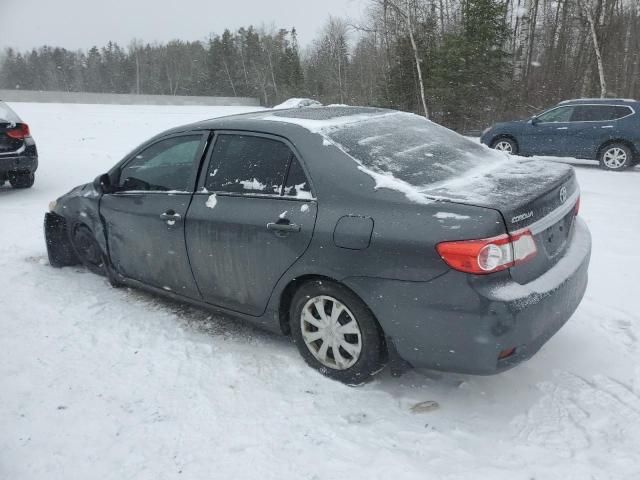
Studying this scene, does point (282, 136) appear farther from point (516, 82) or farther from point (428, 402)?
point (516, 82)

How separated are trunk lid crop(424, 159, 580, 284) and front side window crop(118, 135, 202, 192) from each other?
1883 millimetres

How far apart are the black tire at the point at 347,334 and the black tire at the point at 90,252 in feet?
7.04

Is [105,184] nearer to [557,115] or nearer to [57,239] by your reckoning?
[57,239]

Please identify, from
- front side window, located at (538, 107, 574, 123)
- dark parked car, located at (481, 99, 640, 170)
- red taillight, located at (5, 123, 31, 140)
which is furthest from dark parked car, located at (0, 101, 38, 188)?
front side window, located at (538, 107, 574, 123)

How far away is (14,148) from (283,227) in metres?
7.26

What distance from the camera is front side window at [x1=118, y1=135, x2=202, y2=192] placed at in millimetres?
3916

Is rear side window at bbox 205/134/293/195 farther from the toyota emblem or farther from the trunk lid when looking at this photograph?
the toyota emblem

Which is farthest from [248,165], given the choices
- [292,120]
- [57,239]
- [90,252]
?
[57,239]

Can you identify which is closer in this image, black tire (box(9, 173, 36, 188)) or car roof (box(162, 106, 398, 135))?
car roof (box(162, 106, 398, 135))

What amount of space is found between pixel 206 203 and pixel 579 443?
8.73 ft

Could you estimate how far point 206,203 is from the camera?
3691 mm

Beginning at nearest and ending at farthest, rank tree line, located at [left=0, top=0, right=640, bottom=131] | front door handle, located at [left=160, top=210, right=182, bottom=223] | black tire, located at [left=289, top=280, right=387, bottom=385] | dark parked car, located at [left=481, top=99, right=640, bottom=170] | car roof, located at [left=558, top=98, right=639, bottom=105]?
black tire, located at [left=289, top=280, right=387, bottom=385], front door handle, located at [left=160, top=210, right=182, bottom=223], dark parked car, located at [left=481, top=99, right=640, bottom=170], car roof, located at [left=558, top=98, right=639, bottom=105], tree line, located at [left=0, top=0, right=640, bottom=131]

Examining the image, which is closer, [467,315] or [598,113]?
[467,315]

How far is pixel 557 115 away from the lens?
12.3 metres
